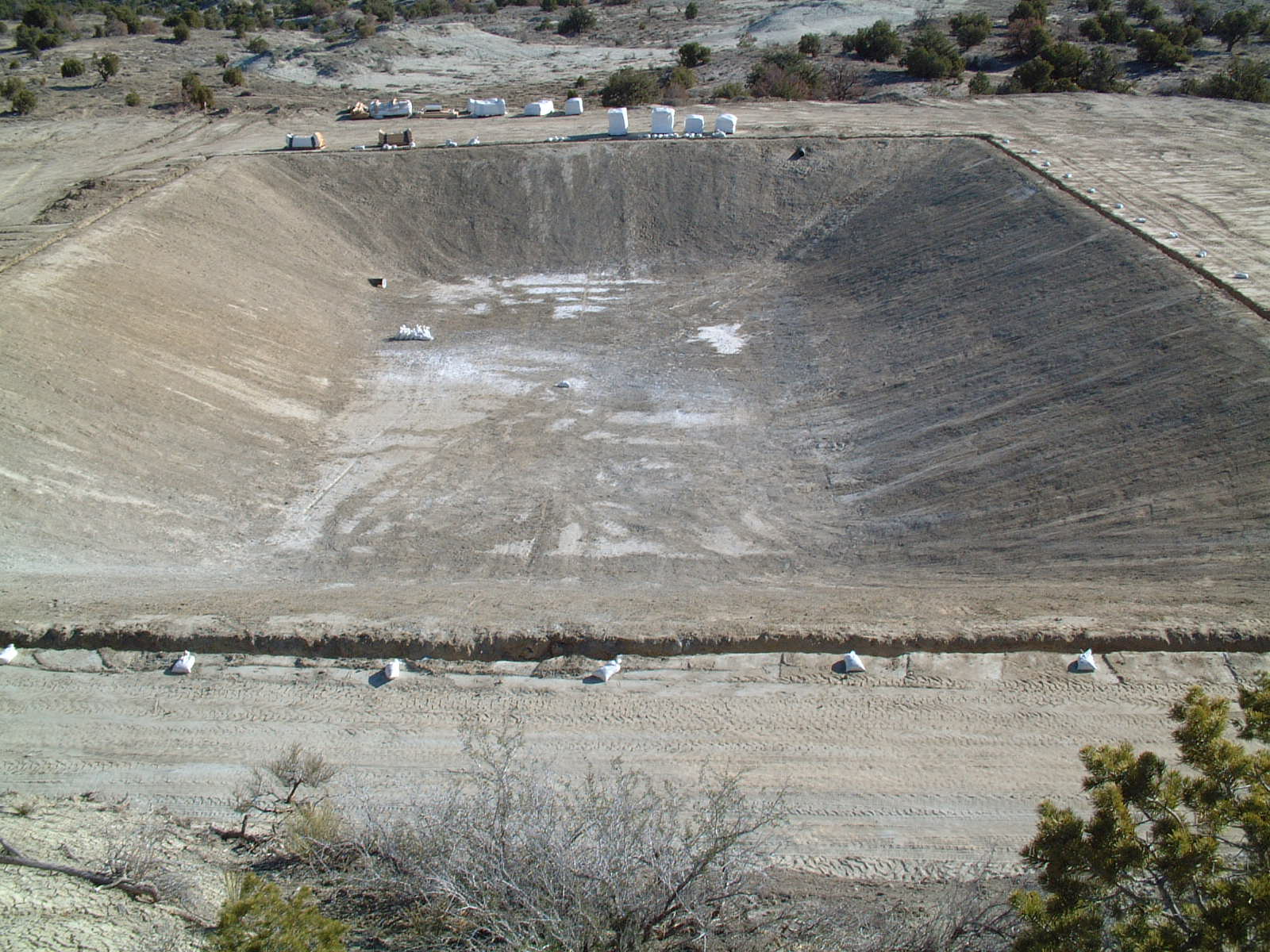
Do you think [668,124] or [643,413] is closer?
[643,413]

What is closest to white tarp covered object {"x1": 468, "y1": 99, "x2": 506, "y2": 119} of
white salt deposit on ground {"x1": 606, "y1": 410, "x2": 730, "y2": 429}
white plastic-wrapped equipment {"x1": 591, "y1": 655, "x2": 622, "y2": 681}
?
white salt deposit on ground {"x1": 606, "y1": 410, "x2": 730, "y2": 429}

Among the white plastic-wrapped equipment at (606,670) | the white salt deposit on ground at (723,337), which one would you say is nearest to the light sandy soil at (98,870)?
the white plastic-wrapped equipment at (606,670)

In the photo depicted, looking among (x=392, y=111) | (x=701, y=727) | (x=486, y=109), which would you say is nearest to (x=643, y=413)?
(x=701, y=727)

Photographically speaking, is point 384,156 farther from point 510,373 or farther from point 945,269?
point 945,269

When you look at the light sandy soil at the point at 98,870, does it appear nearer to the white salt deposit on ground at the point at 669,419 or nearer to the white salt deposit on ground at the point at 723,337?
the white salt deposit on ground at the point at 669,419

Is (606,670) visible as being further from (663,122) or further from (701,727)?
(663,122)

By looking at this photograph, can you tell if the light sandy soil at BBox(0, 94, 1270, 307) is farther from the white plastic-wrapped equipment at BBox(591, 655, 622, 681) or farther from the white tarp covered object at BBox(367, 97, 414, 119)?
the white plastic-wrapped equipment at BBox(591, 655, 622, 681)
